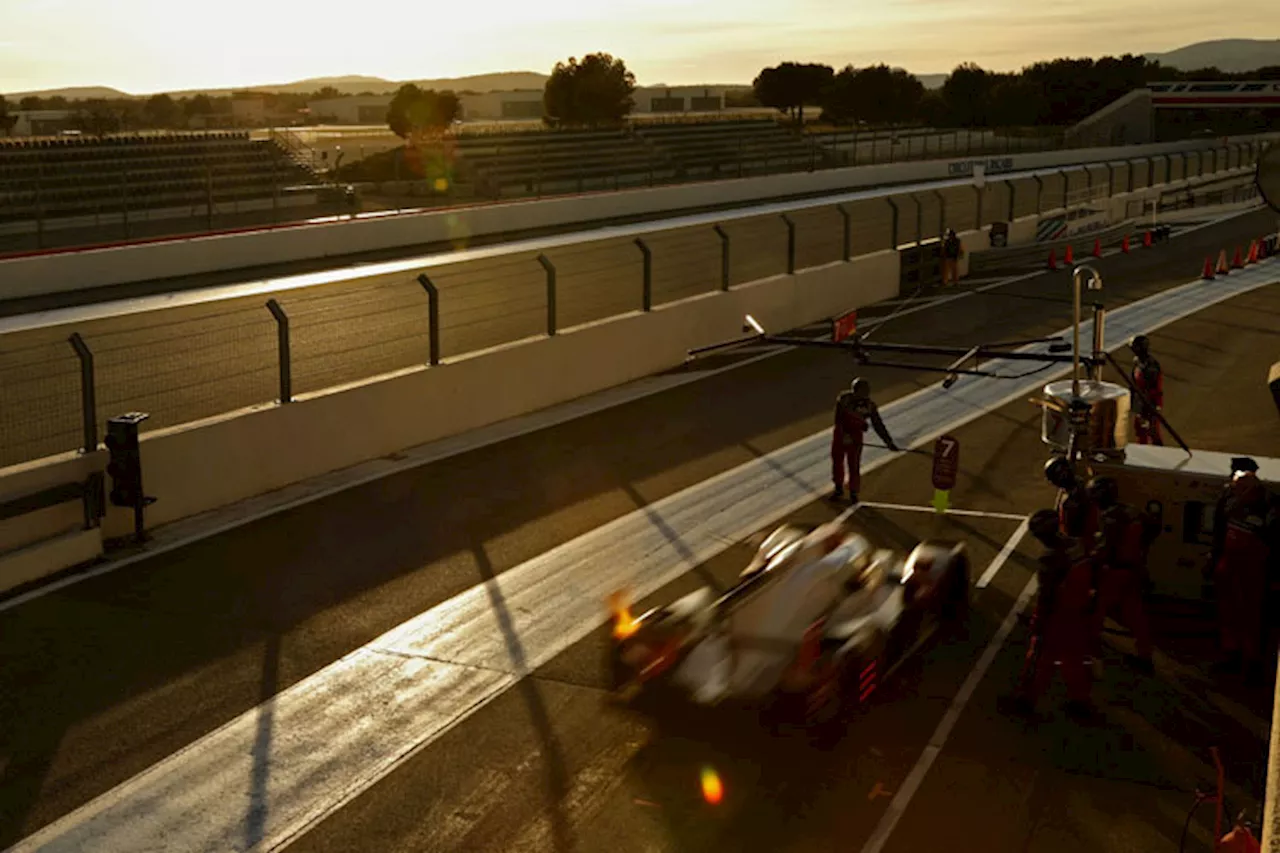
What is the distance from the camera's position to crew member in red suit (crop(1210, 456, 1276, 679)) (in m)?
9.01

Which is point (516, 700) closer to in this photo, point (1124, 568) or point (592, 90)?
point (1124, 568)

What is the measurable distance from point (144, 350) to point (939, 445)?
1264cm

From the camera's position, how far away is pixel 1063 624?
837cm

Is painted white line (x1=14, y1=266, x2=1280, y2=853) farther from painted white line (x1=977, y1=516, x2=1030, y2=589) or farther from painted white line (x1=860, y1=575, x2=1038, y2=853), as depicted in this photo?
painted white line (x1=977, y1=516, x2=1030, y2=589)

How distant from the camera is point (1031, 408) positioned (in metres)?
17.8

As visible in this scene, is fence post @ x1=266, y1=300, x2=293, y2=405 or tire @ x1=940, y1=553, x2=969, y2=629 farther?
fence post @ x1=266, y1=300, x2=293, y2=405

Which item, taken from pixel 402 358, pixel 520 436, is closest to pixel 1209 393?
pixel 520 436

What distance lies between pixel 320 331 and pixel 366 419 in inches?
258

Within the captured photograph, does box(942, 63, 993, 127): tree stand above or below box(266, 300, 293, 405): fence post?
above

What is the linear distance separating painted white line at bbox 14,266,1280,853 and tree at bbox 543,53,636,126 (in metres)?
59.5

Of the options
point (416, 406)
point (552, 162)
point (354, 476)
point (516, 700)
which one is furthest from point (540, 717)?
point (552, 162)

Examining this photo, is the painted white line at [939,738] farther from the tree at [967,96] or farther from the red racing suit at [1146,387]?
the tree at [967,96]

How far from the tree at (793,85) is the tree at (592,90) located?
988 inches

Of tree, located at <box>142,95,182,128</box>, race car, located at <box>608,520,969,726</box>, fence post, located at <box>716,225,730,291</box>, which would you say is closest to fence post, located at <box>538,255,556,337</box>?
fence post, located at <box>716,225,730,291</box>
